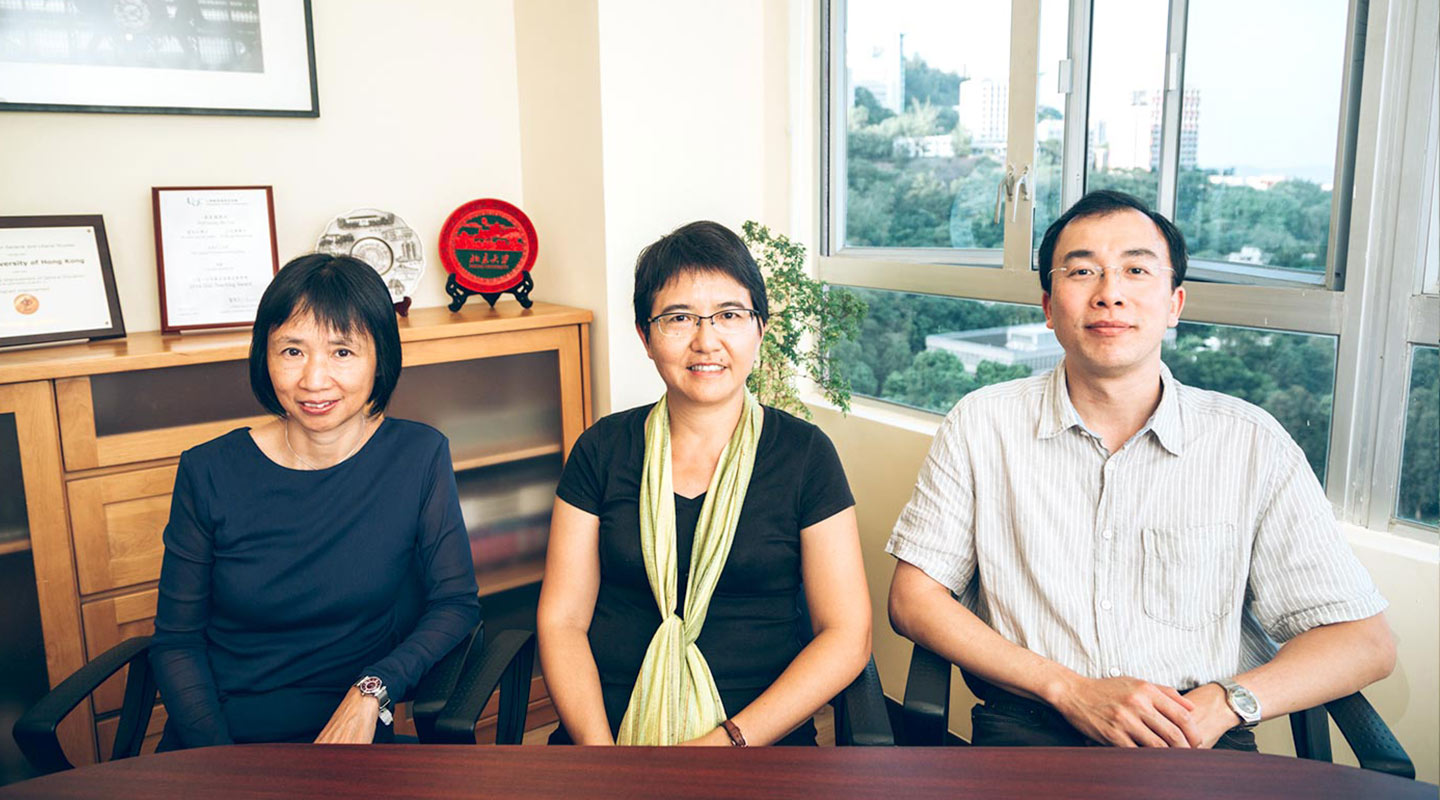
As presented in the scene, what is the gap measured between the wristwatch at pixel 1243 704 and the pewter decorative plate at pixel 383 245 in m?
2.29

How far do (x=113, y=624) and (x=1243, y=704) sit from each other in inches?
93.1

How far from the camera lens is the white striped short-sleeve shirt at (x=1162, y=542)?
1729 mm

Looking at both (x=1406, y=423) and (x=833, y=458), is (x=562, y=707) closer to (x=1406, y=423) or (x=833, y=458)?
(x=833, y=458)

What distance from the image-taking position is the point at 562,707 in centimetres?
178

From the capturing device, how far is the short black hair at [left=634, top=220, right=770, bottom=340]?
1.83 meters

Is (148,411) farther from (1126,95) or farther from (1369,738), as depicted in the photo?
(1369,738)

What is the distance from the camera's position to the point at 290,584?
1.85 m

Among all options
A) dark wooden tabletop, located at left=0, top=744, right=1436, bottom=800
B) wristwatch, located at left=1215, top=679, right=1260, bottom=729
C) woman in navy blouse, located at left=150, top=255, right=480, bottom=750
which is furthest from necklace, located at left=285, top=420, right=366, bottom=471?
wristwatch, located at left=1215, top=679, right=1260, bottom=729

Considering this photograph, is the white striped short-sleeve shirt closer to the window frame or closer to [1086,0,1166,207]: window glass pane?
the window frame

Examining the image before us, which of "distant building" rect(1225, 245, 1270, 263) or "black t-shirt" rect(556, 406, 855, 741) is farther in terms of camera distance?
"distant building" rect(1225, 245, 1270, 263)

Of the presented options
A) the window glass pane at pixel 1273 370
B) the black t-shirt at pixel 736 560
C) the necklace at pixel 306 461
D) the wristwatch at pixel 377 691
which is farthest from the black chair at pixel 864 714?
the window glass pane at pixel 1273 370

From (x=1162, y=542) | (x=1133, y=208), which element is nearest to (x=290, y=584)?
(x=1162, y=542)

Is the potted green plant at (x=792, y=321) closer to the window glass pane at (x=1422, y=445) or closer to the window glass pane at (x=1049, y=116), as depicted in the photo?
the window glass pane at (x=1049, y=116)

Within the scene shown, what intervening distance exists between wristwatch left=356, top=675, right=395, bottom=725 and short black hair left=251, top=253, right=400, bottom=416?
1.70ft
